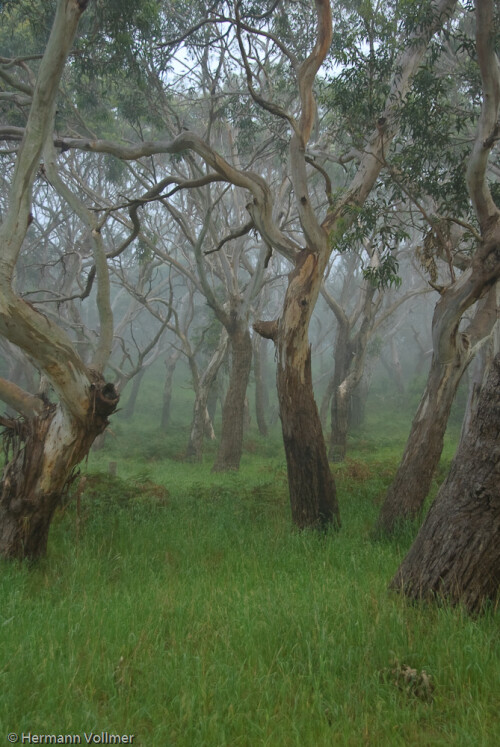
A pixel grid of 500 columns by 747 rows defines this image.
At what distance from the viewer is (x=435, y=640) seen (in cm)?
348

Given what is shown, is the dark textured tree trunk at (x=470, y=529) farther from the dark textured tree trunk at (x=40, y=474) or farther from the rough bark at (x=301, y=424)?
the dark textured tree trunk at (x=40, y=474)

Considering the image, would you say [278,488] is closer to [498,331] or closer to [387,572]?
[387,572]

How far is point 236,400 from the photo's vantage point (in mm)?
15094

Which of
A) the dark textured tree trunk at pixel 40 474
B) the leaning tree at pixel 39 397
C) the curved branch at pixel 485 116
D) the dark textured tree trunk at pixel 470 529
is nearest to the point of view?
the dark textured tree trunk at pixel 470 529

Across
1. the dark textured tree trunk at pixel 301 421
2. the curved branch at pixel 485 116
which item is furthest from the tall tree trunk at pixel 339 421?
the curved branch at pixel 485 116

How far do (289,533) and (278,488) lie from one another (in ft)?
9.61

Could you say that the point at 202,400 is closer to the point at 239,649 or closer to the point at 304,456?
the point at 304,456

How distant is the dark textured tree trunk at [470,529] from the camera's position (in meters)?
3.87

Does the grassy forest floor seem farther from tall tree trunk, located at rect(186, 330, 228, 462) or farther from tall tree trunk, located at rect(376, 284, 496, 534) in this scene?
tall tree trunk, located at rect(186, 330, 228, 462)

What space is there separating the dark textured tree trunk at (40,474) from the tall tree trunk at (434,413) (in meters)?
3.42

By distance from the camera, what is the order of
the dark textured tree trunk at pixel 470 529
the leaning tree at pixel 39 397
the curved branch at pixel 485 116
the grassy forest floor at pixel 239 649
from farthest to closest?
the curved branch at pixel 485 116, the leaning tree at pixel 39 397, the dark textured tree trunk at pixel 470 529, the grassy forest floor at pixel 239 649

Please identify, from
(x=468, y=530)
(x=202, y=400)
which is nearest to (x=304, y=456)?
(x=468, y=530)

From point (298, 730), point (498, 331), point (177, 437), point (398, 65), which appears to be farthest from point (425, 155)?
point (177, 437)

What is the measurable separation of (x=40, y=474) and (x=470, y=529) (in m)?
3.72
